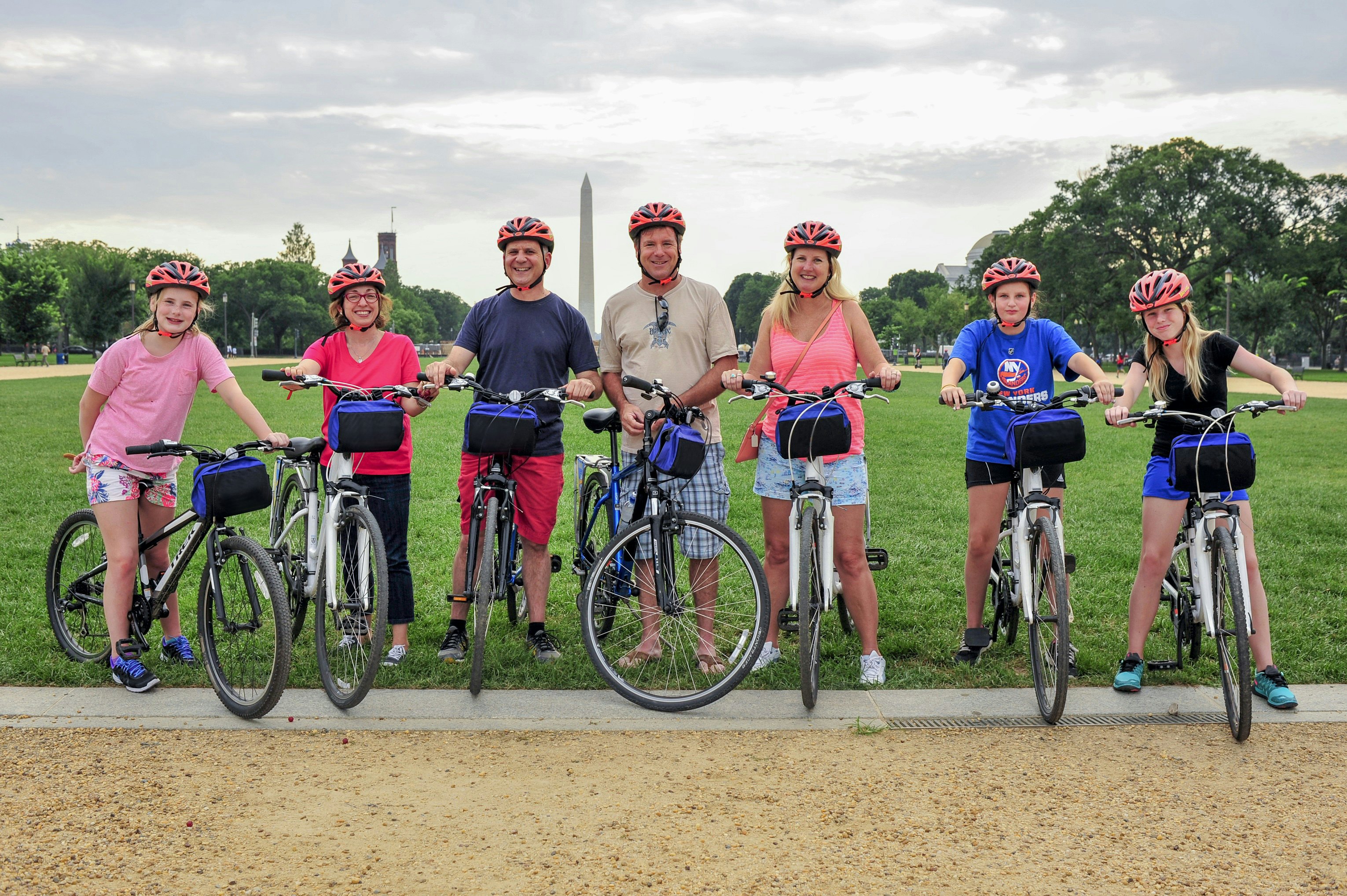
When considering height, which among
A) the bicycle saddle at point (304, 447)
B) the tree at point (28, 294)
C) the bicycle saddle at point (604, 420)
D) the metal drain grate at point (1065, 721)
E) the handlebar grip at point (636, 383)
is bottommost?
the metal drain grate at point (1065, 721)

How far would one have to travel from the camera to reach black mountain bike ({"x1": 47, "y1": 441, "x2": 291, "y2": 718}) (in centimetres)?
458

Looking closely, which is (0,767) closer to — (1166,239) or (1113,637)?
(1113,637)

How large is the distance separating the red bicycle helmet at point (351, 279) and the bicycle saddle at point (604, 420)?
3.94 feet

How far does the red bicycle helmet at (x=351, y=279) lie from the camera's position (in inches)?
214

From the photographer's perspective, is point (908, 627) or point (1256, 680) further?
point (908, 627)

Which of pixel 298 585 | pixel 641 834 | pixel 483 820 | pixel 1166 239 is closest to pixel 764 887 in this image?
pixel 641 834

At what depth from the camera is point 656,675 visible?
5.13 meters

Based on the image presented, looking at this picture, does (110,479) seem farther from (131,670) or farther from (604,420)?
(604,420)

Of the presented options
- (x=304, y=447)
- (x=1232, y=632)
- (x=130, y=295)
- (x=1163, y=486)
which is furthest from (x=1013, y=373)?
(x=130, y=295)

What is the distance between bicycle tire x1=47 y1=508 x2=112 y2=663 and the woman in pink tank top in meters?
3.20

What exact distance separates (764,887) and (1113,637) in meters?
3.59

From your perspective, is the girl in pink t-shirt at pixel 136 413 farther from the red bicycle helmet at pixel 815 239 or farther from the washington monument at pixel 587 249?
the washington monument at pixel 587 249

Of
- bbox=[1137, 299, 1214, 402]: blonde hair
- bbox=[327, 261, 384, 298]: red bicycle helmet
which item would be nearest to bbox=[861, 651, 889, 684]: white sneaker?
bbox=[1137, 299, 1214, 402]: blonde hair

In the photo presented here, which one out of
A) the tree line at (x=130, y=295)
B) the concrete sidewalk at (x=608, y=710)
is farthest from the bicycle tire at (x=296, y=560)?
the tree line at (x=130, y=295)
